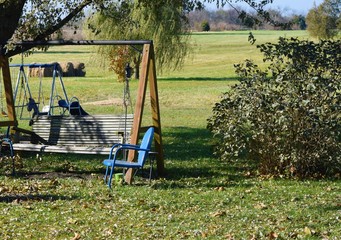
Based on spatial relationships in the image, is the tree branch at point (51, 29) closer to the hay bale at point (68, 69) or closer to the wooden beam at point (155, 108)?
the wooden beam at point (155, 108)

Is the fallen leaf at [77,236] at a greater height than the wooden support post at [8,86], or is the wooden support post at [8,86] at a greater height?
the wooden support post at [8,86]

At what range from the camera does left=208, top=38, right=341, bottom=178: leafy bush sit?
539 inches

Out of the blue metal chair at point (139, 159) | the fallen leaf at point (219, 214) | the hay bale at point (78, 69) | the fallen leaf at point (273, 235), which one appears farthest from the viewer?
the hay bale at point (78, 69)

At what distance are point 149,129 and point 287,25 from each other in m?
3.96

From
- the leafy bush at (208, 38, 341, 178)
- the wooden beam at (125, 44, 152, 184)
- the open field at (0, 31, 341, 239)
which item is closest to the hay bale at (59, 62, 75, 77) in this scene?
the open field at (0, 31, 341, 239)

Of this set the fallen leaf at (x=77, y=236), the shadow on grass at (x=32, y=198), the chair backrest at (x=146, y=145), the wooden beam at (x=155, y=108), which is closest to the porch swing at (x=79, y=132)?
the wooden beam at (x=155, y=108)

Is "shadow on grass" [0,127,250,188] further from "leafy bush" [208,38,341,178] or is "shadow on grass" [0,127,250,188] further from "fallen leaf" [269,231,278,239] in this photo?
"fallen leaf" [269,231,278,239]

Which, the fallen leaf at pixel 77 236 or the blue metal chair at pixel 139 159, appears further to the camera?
the blue metal chair at pixel 139 159

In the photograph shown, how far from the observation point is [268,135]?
14102 millimetres

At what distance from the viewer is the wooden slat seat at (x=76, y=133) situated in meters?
14.9

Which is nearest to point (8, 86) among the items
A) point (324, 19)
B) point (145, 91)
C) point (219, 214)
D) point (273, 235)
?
point (145, 91)

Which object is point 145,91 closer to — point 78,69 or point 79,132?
point 79,132

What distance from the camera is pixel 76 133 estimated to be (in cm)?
1596

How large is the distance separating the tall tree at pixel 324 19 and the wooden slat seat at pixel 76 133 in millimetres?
54846
